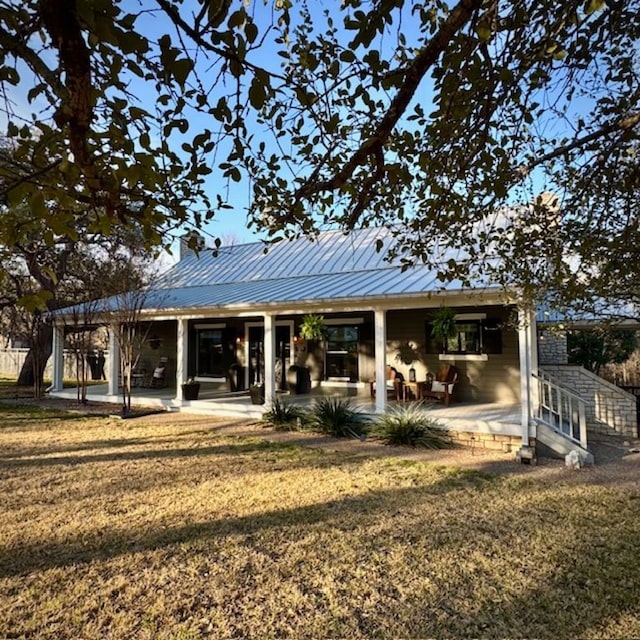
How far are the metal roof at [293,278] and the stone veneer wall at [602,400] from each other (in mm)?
3708

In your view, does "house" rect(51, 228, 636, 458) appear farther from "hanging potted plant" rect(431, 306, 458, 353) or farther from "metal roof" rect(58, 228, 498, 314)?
"hanging potted plant" rect(431, 306, 458, 353)

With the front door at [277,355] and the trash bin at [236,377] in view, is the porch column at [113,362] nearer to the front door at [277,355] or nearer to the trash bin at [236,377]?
the trash bin at [236,377]

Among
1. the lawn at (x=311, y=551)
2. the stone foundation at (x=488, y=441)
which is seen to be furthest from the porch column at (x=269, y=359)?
the stone foundation at (x=488, y=441)

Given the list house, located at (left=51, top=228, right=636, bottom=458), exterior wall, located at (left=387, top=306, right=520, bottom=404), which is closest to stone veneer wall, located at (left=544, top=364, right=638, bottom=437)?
house, located at (left=51, top=228, right=636, bottom=458)

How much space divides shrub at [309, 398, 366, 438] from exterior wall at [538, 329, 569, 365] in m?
6.59

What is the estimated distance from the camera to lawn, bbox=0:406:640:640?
3.09 metres

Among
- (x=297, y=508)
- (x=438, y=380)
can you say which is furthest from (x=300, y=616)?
(x=438, y=380)

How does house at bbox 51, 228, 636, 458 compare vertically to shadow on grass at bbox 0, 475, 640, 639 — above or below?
above

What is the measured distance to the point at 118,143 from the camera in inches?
85.6

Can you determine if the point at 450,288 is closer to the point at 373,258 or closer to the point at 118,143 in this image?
the point at 373,258

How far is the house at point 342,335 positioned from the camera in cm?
877

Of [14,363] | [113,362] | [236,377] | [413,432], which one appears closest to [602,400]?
[413,432]

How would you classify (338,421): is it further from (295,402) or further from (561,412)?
(561,412)

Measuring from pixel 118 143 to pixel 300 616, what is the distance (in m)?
3.12
